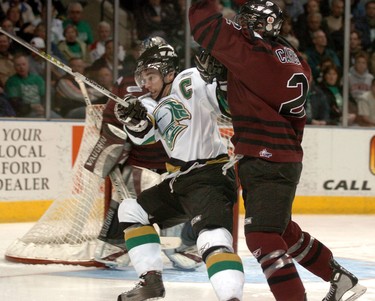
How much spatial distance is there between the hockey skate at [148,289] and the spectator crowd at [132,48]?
3.19 meters

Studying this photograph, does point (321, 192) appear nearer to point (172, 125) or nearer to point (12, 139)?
point (12, 139)

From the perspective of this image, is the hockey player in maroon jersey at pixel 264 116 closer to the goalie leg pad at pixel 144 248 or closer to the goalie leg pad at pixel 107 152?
the goalie leg pad at pixel 144 248

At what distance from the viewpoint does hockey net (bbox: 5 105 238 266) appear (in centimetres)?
498

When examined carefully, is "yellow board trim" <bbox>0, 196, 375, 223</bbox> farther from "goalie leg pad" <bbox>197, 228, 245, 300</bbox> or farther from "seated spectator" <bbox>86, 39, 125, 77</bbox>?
"goalie leg pad" <bbox>197, 228, 245, 300</bbox>

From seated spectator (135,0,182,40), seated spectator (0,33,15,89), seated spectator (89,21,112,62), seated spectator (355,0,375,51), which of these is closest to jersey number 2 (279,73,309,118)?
seated spectator (0,33,15,89)

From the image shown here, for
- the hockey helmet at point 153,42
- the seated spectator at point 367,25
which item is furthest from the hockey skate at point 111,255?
the seated spectator at point 367,25

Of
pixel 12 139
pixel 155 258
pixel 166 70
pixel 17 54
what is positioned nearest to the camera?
pixel 155 258

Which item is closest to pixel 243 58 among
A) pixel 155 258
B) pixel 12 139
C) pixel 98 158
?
pixel 155 258

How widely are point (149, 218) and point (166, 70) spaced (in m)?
0.69

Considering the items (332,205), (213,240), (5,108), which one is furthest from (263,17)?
(332,205)

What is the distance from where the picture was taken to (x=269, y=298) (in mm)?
3980

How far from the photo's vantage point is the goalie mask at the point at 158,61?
3.90 metres

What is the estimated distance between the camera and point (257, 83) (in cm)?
319

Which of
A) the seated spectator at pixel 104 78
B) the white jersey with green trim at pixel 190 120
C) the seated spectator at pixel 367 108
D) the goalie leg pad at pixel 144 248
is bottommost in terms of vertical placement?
the seated spectator at pixel 367 108
